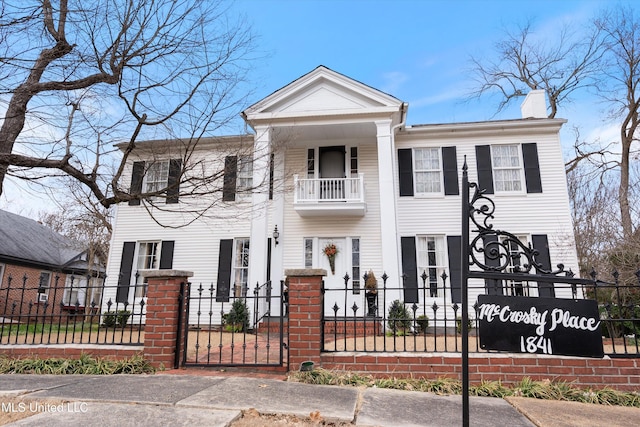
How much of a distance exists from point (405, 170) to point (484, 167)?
2.45 metres

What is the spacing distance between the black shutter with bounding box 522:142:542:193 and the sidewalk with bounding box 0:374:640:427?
348 inches

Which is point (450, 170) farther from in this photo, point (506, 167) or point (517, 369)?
point (517, 369)

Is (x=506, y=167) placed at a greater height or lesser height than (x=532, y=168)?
greater

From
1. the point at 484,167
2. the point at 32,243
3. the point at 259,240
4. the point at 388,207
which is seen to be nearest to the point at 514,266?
the point at 388,207

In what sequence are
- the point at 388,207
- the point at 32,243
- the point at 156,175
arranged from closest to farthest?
the point at 156,175 → the point at 388,207 → the point at 32,243

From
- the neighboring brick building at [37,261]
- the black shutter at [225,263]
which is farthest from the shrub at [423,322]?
the neighboring brick building at [37,261]

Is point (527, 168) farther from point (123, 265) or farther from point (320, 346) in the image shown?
point (123, 265)

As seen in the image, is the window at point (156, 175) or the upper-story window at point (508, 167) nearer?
the window at point (156, 175)

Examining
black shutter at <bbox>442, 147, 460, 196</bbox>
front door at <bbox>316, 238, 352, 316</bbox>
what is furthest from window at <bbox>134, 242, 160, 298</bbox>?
black shutter at <bbox>442, 147, 460, 196</bbox>

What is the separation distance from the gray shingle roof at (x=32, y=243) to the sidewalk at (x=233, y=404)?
755 inches

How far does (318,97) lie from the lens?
1136cm

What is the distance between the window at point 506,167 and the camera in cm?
1162

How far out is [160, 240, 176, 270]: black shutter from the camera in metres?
12.3

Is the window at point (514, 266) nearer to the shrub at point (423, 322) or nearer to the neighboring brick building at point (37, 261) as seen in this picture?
the shrub at point (423, 322)
